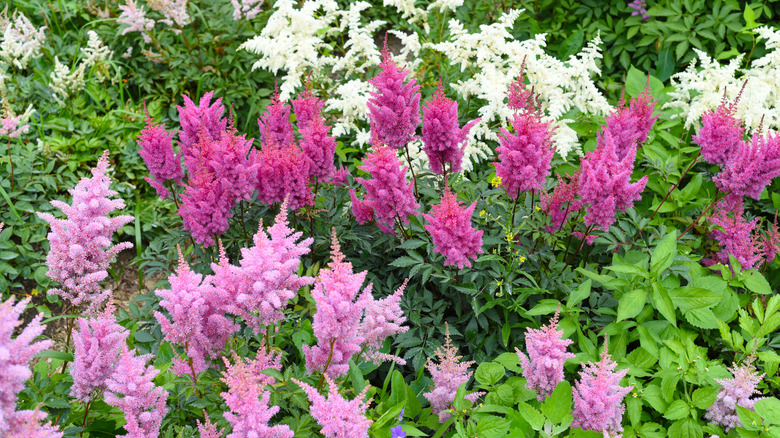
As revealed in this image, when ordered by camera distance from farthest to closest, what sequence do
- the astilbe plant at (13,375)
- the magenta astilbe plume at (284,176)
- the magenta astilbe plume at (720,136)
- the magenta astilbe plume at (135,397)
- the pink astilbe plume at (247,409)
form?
1. the magenta astilbe plume at (720,136)
2. the magenta astilbe plume at (284,176)
3. the magenta astilbe plume at (135,397)
4. the pink astilbe plume at (247,409)
5. the astilbe plant at (13,375)

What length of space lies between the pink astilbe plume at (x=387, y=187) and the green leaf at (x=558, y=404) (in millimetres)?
1119

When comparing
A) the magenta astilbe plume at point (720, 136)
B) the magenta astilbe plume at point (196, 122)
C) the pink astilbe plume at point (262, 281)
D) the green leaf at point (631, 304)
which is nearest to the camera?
the pink astilbe plume at point (262, 281)

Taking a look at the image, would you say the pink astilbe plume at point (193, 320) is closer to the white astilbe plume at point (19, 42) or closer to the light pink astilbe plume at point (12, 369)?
the light pink astilbe plume at point (12, 369)

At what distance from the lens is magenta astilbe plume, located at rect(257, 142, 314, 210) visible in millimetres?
3020

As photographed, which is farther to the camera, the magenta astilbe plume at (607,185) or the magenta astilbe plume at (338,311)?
the magenta astilbe plume at (607,185)

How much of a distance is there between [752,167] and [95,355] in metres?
3.09

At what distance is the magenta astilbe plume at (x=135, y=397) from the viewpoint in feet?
6.54

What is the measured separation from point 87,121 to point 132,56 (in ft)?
3.25

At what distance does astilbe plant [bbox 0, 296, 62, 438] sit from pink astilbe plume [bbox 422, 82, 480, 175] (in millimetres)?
1963

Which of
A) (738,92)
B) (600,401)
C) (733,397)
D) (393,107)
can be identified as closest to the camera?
(600,401)

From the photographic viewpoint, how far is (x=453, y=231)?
2.68m

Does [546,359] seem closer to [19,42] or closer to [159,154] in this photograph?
[159,154]

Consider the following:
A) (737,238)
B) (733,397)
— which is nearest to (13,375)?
(733,397)

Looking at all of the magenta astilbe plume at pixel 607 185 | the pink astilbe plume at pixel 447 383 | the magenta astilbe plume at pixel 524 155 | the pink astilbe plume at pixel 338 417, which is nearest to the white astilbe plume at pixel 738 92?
the magenta astilbe plume at pixel 607 185
